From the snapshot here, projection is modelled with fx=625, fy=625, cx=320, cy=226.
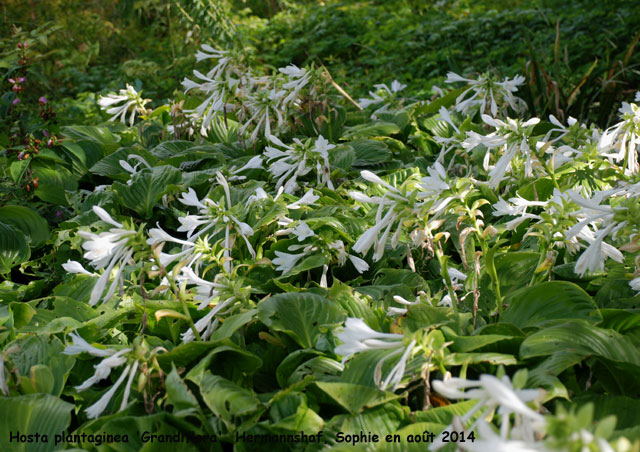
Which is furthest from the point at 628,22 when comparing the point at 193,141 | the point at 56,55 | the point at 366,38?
the point at 56,55

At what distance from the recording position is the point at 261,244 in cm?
202

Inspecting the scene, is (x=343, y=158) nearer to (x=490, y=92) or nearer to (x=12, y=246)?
(x=490, y=92)

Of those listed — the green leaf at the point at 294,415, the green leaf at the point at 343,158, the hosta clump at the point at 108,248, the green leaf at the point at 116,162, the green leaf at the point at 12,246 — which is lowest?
the green leaf at the point at 12,246

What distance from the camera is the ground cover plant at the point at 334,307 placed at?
121 centimetres

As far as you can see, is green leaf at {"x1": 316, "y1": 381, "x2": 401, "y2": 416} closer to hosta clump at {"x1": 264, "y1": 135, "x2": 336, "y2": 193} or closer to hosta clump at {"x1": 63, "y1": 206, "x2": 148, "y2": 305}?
hosta clump at {"x1": 63, "y1": 206, "x2": 148, "y2": 305}

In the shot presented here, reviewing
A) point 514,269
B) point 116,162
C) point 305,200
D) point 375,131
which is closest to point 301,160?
point 305,200

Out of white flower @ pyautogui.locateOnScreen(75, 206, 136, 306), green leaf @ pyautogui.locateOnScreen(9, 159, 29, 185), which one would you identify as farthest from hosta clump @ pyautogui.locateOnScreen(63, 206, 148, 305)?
green leaf @ pyautogui.locateOnScreen(9, 159, 29, 185)

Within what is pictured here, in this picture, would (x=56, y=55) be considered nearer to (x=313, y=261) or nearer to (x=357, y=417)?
(x=313, y=261)

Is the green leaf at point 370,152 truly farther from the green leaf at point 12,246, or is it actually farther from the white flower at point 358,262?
the green leaf at point 12,246

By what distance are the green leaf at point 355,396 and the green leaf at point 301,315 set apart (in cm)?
28

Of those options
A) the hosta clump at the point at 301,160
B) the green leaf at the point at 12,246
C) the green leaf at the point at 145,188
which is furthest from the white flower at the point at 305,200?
the green leaf at the point at 12,246

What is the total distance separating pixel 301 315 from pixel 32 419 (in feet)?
2.08

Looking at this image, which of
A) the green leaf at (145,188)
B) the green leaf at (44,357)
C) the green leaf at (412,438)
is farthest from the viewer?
the green leaf at (145,188)

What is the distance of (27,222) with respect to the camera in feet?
8.52
